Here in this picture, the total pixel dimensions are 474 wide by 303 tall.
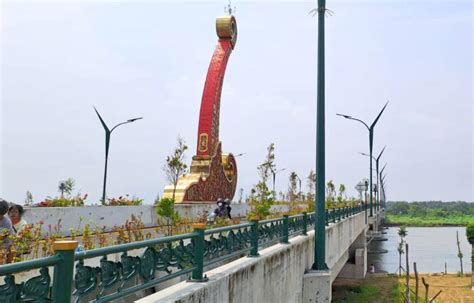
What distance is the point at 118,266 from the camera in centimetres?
422

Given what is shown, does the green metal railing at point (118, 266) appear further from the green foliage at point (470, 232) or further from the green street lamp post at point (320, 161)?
the green foliage at point (470, 232)

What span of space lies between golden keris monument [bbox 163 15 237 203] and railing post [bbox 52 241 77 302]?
24.1m

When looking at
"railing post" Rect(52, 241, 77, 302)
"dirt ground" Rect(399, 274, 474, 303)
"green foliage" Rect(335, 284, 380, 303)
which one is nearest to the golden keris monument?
"green foliage" Rect(335, 284, 380, 303)

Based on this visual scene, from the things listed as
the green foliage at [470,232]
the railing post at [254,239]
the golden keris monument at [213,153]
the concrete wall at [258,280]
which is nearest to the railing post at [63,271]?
the concrete wall at [258,280]

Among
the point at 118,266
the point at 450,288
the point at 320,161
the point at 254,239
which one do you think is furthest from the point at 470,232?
the point at 118,266

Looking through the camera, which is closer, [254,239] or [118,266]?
[118,266]

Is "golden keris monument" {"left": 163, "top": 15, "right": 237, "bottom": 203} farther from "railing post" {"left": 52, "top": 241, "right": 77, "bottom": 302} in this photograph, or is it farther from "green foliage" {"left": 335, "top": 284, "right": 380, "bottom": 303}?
"railing post" {"left": 52, "top": 241, "right": 77, "bottom": 302}

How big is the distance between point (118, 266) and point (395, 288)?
93.3 ft

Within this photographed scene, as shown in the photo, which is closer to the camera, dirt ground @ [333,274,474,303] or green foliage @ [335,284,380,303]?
green foliage @ [335,284,380,303]

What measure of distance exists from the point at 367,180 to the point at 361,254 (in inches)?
265

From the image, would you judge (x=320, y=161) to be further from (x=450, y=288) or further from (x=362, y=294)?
(x=450, y=288)

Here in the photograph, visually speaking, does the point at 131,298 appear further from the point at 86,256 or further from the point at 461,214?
the point at 461,214

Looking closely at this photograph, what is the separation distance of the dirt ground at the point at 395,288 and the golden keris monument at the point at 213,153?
32.4 feet

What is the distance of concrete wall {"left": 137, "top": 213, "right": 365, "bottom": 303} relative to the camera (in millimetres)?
5242
